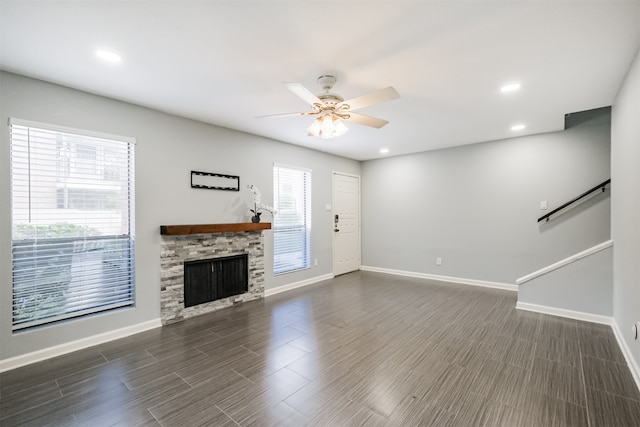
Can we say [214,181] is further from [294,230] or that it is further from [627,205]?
[627,205]

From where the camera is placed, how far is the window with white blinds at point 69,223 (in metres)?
2.59

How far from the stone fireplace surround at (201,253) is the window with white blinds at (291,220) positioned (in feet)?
1.53

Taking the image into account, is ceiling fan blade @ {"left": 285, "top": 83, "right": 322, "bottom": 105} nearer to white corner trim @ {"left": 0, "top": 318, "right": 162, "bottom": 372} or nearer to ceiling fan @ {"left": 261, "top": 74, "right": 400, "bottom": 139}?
ceiling fan @ {"left": 261, "top": 74, "right": 400, "bottom": 139}

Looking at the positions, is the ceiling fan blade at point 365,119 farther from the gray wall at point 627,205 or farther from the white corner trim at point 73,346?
the white corner trim at point 73,346

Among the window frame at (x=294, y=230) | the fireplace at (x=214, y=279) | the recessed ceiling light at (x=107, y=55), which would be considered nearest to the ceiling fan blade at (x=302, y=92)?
the recessed ceiling light at (x=107, y=55)

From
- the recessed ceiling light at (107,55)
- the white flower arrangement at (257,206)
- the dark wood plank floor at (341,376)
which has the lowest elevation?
the dark wood plank floor at (341,376)

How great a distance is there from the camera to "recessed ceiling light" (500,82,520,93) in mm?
2787

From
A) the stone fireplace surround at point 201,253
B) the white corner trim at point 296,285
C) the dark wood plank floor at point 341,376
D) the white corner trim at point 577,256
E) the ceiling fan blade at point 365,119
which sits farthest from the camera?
the white corner trim at point 296,285

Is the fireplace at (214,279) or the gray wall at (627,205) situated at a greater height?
the gray wall at (627,205)

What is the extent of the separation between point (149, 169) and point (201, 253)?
1.24 metres

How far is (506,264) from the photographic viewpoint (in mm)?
4863

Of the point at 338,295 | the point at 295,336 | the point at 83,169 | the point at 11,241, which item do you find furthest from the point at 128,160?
the point at 338,295

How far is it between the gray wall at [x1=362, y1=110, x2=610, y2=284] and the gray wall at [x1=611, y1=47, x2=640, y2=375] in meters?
1.20

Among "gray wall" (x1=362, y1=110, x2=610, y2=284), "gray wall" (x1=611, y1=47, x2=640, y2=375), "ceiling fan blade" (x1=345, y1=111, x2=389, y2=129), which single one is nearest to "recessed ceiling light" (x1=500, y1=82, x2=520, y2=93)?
"gray wall" (x1=611, y1=47, x2=640, y2=375)
